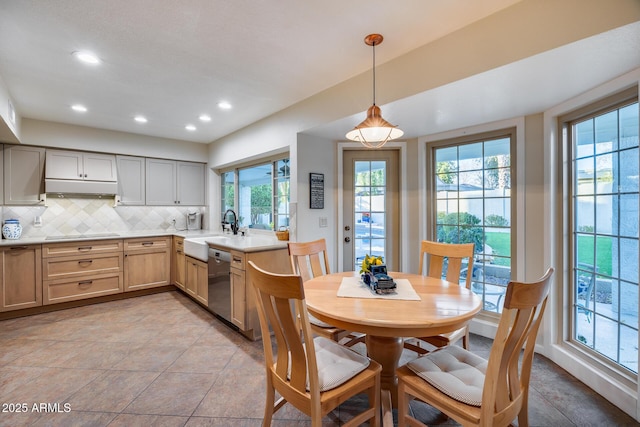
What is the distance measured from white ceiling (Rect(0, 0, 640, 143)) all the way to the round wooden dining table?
141 centimetres

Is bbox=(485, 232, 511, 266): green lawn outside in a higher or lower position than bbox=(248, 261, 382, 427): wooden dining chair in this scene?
higher

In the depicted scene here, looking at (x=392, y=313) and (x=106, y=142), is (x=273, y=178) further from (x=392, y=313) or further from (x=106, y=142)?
(x=392, y=313)

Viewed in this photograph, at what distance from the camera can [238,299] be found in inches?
111

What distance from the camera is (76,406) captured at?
183cm

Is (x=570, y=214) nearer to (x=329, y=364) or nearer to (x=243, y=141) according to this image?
(x=329, y=364)

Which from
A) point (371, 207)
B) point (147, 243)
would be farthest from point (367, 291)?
point (147, 243)

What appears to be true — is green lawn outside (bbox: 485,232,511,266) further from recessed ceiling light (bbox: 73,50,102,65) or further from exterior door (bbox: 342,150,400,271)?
recessed ceiling light (bbox: 73,50,102,65)

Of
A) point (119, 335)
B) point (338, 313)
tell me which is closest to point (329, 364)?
point (338, 313)

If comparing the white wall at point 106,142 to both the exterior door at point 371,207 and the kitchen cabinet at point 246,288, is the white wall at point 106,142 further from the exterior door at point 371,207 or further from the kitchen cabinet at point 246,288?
the exterior door at point 371,207

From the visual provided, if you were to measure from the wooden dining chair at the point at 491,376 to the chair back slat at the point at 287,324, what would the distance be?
0.52 m

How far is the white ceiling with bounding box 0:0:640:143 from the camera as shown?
165cm

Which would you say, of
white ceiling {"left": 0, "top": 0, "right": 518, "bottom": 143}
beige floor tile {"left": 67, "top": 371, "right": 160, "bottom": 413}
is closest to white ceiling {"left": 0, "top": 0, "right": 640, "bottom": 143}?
white ceiling {"left": 0, "top": 0, "right": 518, "bottom": 143}

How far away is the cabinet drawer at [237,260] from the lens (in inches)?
108

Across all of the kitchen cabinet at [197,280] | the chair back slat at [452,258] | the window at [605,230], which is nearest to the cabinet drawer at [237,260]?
the kitchen cabinet at [197,280]
